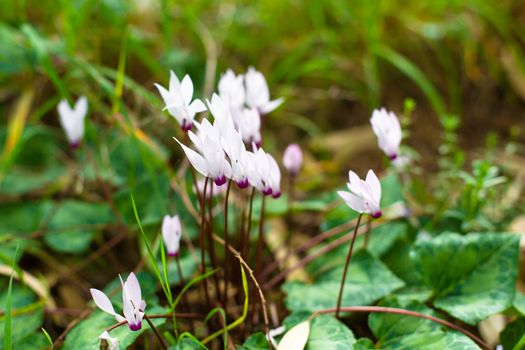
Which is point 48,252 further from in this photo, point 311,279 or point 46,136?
point 311,279

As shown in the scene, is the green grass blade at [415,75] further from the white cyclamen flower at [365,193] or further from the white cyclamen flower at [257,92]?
the white cyclamen flower at [365,193]

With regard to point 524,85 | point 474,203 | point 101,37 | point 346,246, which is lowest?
point 346,246

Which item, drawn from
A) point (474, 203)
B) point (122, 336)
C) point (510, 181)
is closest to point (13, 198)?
point (122, 336)

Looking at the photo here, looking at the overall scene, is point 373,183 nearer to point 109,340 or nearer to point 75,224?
point 109,340

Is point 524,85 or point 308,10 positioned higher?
point 308,10

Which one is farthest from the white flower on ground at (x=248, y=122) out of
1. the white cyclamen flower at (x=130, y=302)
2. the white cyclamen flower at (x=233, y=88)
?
the white cyclamen flower at (x=130, y=302)

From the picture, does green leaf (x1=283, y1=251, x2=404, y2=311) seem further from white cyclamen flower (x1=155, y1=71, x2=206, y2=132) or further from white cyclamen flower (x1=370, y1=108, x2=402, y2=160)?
white cyclamen flower (x1=155, y1=71, x2=206, y2=132)

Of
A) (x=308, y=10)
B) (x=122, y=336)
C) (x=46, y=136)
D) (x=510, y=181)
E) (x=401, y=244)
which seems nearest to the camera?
(x=122, y=336)
